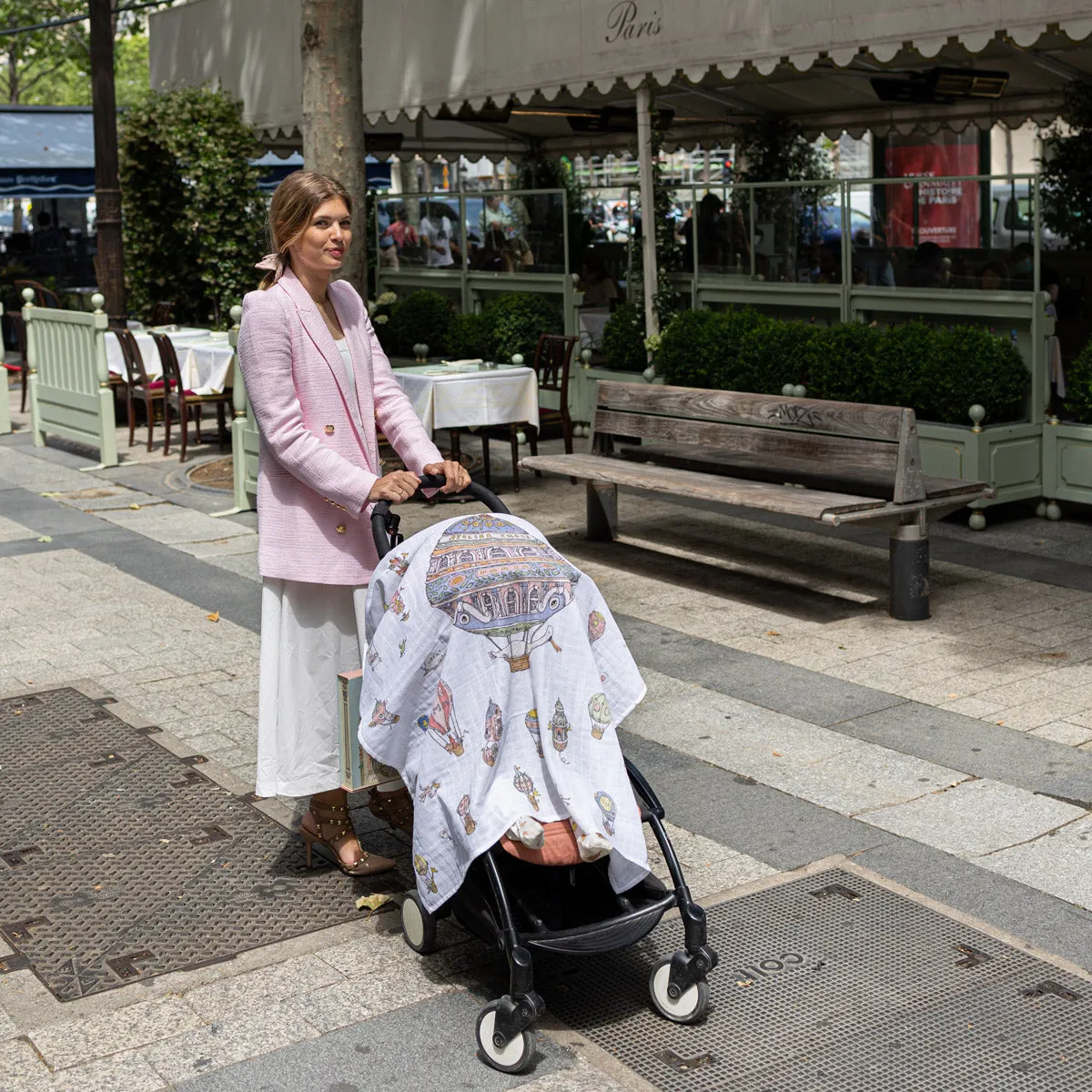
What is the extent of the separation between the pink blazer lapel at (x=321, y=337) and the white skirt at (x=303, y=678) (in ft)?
1.69

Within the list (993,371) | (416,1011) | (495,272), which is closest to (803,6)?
(993,371)

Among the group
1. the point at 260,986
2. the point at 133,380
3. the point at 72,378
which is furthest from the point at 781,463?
the point at 72,378

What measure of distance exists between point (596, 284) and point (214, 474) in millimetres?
4269

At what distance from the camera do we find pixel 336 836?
4.68 meters

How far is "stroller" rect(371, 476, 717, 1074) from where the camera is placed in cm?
353

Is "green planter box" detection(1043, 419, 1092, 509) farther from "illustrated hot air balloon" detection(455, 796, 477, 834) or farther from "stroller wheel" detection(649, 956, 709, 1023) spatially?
"illustrated hot air balloon" detection(455, 796, 477, 834)

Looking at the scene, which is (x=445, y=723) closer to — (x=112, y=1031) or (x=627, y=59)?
(x=112, y=1031)

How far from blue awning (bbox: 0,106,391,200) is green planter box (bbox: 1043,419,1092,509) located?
1336 cm

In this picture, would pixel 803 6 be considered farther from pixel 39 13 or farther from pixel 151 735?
pixel 39 13

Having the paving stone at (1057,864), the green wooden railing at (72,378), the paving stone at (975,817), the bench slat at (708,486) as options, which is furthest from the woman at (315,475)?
the green wooden railing at (72,378)

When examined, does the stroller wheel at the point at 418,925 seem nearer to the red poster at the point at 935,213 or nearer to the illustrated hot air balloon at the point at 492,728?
the illustrated hot air balloon at the point at 492,728

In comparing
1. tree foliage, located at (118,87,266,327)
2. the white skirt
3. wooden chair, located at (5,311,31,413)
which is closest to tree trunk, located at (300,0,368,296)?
tree foliage, located at (118,87,266,327)

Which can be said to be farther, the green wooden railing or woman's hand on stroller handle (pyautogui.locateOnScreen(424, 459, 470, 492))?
the green wooden railing

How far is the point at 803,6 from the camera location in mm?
9867
